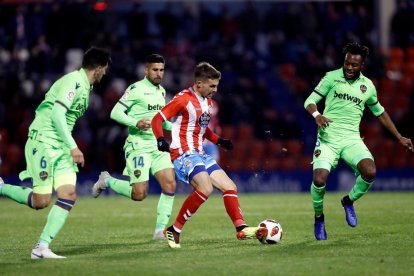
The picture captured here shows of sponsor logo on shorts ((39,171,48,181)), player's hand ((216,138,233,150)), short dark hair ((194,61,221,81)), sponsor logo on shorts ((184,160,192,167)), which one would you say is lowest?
sponsor logo on shorts ((39,171,48,181))

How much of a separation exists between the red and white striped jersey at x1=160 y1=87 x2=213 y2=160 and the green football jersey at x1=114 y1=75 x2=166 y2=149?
53.7 inches

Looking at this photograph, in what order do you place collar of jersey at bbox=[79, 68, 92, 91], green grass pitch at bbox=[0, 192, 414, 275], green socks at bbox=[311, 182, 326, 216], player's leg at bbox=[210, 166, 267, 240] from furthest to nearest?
green socks at bbox=[311, 182, 326, 216], player's leg at bbox=[210, 166, 267, 240], collar of jersey at bbox=[79, 68, 92, 91], green grass pitch at bbox=[0, 192, 414, 275]

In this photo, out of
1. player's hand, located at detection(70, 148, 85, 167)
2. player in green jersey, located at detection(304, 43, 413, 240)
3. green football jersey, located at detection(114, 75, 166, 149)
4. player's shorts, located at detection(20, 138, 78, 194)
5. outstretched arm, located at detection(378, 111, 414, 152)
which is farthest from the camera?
green football jersey, located at detection(114, 75, 166, 149)

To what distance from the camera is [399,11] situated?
25.3 m

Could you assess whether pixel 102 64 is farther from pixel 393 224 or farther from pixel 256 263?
pixel 393 224

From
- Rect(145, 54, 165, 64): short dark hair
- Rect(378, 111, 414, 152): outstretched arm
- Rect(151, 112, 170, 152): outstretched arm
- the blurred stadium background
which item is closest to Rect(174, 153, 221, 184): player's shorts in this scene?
Rect(151, 112, 170, 152): outstretched arm

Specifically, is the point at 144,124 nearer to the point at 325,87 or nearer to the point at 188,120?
the point at 188,120

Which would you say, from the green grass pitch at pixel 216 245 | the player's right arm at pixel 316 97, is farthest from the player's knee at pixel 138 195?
the player's right arm at pixel 316 97

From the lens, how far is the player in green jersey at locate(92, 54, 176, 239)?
1243 cm

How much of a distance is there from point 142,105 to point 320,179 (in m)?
2.67

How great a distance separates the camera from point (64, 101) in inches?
390

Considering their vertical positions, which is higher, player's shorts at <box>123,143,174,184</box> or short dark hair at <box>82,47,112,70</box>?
short dark hair at <box>82,47,112,70</box>

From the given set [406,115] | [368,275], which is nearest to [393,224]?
[368,275]

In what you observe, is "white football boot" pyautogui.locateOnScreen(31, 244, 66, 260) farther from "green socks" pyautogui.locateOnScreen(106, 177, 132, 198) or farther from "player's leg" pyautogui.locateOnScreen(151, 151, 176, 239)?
"green socks" pyautogui.locateOnScreen(106, 177, 132, 198)
